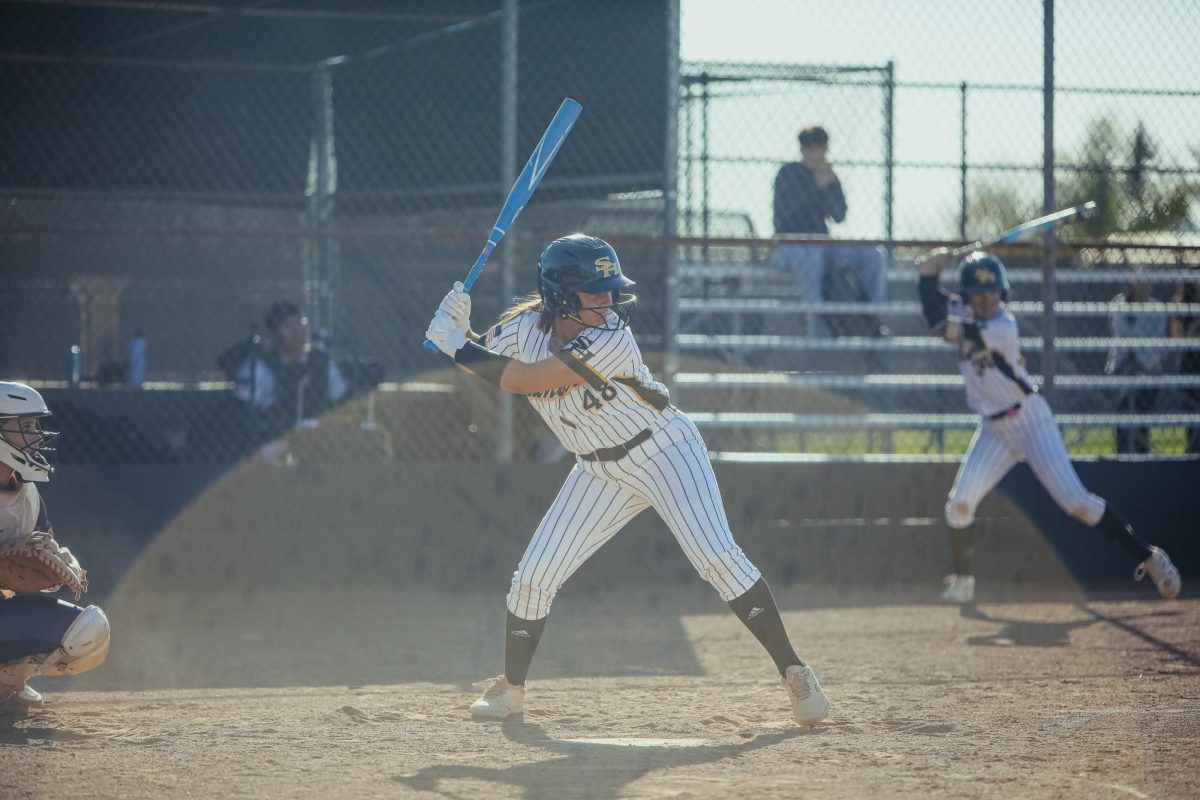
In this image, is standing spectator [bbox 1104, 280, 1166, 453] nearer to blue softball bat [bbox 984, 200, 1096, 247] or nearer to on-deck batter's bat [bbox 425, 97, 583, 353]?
blue softball bat [bbox 984, 200, 1096, 247]

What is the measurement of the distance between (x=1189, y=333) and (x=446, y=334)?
22.8 ft

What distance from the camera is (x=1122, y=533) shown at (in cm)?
745

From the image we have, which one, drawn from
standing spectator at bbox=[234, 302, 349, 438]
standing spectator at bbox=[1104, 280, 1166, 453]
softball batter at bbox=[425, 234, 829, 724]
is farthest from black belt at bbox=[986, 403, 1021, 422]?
standing spectator at bbox=[234, 302, 349, 438]

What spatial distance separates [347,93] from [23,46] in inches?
95.7

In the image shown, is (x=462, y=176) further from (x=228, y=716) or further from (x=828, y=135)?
(x=228, y=716)

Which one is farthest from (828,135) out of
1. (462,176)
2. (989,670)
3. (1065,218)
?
(989,670)

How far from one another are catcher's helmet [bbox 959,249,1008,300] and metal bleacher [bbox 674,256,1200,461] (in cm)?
103

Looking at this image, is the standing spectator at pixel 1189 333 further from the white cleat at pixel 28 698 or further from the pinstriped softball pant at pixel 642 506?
the white cleat at pixel 28 698

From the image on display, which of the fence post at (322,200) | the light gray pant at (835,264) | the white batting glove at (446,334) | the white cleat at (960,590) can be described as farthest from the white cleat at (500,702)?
the fence post at (322,200)

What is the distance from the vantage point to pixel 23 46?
10.9 m

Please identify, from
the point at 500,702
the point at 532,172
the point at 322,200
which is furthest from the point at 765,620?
the point at 322,200

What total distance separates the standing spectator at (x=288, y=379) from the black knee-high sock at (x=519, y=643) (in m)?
3.43

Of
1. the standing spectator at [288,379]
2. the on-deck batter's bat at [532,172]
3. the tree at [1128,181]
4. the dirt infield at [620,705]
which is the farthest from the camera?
the tree at [1128,181]

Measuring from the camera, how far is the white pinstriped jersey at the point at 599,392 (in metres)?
4.73
